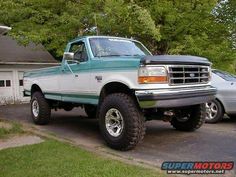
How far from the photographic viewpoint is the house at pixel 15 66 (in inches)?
770

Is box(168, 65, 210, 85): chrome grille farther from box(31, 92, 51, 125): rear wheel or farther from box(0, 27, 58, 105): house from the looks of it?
box(0, 27, 58, 105): house

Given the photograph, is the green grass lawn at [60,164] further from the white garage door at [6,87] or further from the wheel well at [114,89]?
the white garage door at [6,87]

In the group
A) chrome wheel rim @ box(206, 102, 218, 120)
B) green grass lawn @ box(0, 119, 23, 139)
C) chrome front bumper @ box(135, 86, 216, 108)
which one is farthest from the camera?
chrome wheel rim @ box(206, 102, 218, 120)

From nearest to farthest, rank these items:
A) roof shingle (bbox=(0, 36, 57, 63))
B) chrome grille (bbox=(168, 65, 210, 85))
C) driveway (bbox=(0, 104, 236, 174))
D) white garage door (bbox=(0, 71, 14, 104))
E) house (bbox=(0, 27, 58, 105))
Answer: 1. driveway (bbox=(0, 104, 236, 174))
2. chrome grille (bbox=(168, 65, 210, 85))
3. white garage door (bbox=(0, 71, 14, 104))
4. house (bbox=(0, 27, 58, 105))
5. roof shingle (bbox=(0, 36, 57, 63))

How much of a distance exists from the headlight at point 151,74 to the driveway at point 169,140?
1341 millimetres

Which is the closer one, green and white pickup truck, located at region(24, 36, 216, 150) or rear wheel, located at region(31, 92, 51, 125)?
green and white pickup truck, located at region(24, 36, 216, 150)

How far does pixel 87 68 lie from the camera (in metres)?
7.89

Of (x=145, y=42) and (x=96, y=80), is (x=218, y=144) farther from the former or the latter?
(x=145, y=42)

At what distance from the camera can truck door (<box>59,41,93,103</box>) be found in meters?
7.95

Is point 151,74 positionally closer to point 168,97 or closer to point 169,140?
point 168,97

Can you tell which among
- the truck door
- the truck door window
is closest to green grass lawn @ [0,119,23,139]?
the truck door

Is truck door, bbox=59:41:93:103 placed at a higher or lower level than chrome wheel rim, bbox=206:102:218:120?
higher

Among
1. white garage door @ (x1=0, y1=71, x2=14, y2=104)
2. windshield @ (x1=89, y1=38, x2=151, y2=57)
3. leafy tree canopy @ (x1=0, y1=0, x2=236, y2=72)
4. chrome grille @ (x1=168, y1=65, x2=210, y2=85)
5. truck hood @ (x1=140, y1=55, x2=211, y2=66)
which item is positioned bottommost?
white garage door @ (x1=0, y1=71, x2=14, y2=104)

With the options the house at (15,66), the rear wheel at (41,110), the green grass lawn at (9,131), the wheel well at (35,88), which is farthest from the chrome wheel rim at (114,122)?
the house at (15,66)
